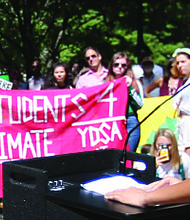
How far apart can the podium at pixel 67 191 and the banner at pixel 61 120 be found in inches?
114

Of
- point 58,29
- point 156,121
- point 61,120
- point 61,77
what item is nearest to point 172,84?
point 156,121

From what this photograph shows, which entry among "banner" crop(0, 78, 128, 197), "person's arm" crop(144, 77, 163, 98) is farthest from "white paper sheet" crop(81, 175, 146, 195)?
"person's arm" crop(144, 77, 163, 98)

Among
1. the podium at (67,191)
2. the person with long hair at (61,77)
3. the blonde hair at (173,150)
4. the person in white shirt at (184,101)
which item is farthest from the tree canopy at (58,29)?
the podium at (67,191)

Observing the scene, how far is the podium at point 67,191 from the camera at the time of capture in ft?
7.72

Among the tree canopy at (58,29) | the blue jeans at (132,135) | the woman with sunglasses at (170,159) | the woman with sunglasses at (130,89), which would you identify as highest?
the tree canopy at (58,29)

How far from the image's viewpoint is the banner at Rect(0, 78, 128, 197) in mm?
6117

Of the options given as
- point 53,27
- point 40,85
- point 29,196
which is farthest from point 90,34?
point 29,196

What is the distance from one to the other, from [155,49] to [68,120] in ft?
47.2

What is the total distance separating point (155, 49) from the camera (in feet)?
66.7

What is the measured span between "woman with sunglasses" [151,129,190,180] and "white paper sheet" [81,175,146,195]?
3731mm

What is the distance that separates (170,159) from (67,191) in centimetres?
409

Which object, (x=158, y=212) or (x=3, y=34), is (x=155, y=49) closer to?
(x=3, y=34)

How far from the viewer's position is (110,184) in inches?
107

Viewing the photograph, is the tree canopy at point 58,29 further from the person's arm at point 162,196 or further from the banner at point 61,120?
the person's arm at point 162,196
